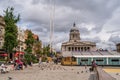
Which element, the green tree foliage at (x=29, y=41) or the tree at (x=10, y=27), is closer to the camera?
the tree at (x=10, y=27)

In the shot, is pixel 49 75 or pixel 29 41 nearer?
pixel 49 75

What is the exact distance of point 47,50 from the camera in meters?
115

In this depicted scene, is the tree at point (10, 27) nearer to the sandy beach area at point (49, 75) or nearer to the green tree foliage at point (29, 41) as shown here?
the sandy beach area at point (49, 75)

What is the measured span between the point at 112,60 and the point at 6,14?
35579 mm

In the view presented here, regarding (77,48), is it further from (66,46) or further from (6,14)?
(6,14)

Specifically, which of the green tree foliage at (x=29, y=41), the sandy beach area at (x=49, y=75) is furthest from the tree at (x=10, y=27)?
the green tree foliage at (x=29, y=41)

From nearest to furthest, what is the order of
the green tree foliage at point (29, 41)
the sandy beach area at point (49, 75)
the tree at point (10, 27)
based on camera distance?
the sandy beach area at point (49, 75), the tree at point (10, 27), the green tree foliage at point (29, 41)

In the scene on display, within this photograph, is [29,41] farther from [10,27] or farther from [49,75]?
[49,75]

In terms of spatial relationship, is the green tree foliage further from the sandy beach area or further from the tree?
the sandy beach area

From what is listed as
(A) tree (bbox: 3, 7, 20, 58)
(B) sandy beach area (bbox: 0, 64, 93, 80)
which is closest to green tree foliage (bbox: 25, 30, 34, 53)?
(A) tree (bbox: 3, 7, 20, 58)

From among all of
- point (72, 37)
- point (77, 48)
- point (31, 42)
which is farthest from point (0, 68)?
point (72, 37)

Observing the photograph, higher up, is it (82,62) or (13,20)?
(13,20)

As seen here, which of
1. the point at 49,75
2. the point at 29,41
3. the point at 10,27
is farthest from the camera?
the point at 29,41

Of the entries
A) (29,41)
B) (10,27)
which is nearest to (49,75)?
(10,27)
